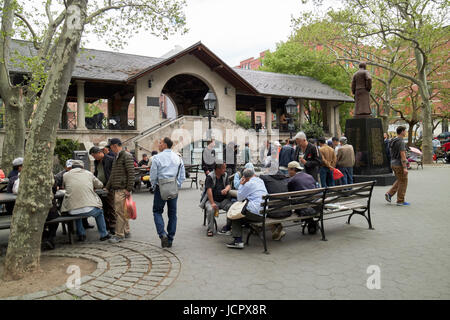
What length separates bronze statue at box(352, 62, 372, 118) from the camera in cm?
1384

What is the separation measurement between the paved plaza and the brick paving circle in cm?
1

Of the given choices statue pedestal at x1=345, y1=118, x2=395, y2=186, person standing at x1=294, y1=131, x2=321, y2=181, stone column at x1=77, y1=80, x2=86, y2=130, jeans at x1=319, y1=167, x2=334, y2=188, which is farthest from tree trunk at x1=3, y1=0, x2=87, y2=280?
stone column at x1=77, y1=80, x2=86, y2=130

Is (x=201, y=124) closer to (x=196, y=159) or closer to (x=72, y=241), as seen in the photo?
(x=196, y=159)

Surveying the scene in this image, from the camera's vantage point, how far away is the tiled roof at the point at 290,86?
28225 mm

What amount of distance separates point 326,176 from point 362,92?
18.6ft

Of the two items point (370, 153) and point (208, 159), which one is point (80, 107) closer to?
point (208, 159)

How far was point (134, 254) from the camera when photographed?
17.5 ft

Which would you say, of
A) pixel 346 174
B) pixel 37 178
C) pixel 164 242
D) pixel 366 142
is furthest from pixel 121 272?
pixel 366 142

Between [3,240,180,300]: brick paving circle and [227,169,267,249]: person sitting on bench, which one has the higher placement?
[227,169,267,249]: person sitting on bench

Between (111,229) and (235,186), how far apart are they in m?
2.70

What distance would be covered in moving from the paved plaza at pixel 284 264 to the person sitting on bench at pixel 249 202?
9.3 inches

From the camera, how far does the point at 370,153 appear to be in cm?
1358

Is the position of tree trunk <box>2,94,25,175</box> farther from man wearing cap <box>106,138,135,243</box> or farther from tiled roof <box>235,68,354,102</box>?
tiled roof <box>235,68,354,102</box>
